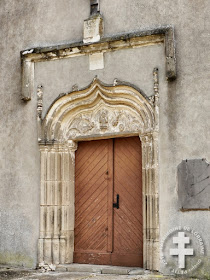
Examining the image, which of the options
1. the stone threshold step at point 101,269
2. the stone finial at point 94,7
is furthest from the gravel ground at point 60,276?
the stone finial at point 94,7

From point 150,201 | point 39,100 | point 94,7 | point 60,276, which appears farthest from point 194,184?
point 94,7

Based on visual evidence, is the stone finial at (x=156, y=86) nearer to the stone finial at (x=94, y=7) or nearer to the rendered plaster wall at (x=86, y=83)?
the rendered plaster wall at (x=86, y=83)

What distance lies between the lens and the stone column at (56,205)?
8.09m

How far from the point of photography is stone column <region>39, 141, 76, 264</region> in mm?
8086

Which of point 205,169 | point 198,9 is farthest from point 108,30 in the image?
point 205,169

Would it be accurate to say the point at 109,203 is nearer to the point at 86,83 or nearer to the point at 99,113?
the point at 99,113

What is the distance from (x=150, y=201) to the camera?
7418 millimetres

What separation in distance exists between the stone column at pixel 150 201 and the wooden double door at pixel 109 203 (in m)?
0.38

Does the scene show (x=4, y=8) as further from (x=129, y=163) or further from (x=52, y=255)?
(x=52, y=255)

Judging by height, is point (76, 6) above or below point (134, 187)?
above

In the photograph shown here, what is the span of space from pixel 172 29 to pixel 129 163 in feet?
7.34

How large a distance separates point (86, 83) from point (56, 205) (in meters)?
2.09

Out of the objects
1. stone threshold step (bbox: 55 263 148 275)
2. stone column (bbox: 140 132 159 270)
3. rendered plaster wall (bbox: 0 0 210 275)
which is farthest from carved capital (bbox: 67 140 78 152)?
stone threshold step (bbox: 55 263 148 275)

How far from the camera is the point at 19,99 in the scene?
872cm
